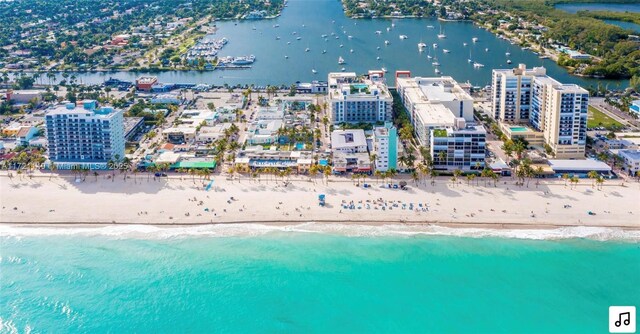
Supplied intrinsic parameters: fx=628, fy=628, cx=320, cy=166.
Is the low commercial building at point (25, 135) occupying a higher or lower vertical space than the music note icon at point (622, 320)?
higher

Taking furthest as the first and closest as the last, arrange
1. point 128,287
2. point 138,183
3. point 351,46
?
point 351,46
point 138,183
point 128,287

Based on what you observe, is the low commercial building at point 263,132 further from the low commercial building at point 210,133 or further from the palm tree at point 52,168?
the palm tree at point 52,168

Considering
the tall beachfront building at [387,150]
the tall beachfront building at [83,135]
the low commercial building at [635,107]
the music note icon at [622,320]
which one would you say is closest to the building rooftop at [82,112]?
the tall beachfront building at [83,135]

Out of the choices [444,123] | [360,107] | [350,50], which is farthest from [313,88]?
[350,50]

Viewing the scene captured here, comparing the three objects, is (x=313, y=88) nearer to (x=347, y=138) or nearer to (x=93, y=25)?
(x=347, y=138)

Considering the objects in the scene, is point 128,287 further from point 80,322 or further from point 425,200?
point 425,200

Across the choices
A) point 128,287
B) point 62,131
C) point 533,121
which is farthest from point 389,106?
point 128,287

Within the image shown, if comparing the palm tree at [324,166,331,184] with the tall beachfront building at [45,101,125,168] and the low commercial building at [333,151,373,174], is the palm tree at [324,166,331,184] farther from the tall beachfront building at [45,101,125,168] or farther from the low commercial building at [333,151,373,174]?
the tall beachfront building at [45,101,125,168]
